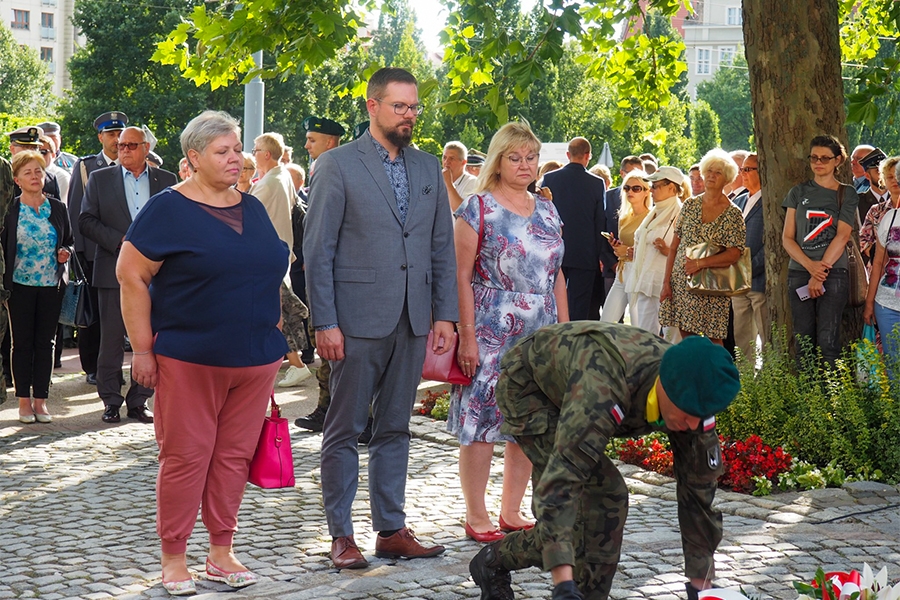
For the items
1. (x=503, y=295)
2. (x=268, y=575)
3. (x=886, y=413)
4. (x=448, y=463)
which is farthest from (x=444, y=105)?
(x=268, y=575)

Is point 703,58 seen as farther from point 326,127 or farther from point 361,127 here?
point 361,127

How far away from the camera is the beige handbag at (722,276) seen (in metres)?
9.63

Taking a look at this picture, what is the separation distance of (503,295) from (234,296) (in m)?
1.51

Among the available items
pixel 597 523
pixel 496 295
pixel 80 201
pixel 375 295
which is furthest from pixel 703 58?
pixel 597 523

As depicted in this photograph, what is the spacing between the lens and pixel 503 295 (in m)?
6.07

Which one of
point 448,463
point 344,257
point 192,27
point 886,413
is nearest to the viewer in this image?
point 344,257

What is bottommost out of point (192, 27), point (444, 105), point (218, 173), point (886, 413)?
point (886, 413)

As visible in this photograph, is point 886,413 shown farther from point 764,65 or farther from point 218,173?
point 218,173

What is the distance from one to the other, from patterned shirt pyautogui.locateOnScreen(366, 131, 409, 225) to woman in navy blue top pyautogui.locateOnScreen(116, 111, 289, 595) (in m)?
0.67

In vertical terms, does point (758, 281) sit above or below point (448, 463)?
above

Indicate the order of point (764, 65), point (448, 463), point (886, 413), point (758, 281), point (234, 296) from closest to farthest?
1. point (234, 296)
2. point (886, 413)
3. point (448, 463)
4. point (764, 65)
5. point (758, 281)

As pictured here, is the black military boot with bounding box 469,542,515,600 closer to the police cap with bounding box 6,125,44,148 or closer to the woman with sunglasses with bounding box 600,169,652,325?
the woman with sunglasses with bounding box 600,169,652,325

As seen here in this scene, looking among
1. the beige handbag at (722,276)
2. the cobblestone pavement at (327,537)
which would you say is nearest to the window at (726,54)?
the beige handbag at (722,276)

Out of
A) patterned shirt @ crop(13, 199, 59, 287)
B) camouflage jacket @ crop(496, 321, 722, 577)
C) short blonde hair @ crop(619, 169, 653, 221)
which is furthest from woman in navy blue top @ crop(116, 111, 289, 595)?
short blonde hair @ crop(619, 169, 653, 221)
